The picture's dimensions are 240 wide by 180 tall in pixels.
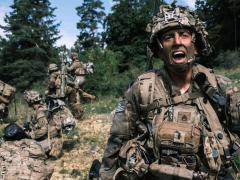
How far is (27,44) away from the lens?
4991 cm

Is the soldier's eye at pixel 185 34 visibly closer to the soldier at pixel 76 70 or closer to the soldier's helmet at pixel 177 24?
the soldier's helmet at pixel 177 24

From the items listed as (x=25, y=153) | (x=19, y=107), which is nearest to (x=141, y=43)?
(x=19, y=107)

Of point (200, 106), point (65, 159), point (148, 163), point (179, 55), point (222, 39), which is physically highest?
point (222, 39)

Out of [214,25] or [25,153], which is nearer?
[25,153]

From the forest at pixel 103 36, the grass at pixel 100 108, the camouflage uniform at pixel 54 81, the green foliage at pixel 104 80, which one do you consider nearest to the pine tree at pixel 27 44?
the forest at pixel 103 36

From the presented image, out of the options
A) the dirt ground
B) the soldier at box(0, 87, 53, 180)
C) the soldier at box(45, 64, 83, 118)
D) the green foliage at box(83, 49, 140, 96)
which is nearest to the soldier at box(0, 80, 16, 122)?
the soldier at box(45, 64, 83, 118)

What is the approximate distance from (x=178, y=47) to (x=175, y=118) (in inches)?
17.8

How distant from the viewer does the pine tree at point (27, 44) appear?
46.8m

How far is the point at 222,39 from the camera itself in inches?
1774

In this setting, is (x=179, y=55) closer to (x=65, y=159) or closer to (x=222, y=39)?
(x=65, y=159)

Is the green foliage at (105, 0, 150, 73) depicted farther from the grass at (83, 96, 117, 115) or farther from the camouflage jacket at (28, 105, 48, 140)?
the camouflage jacket at (28, 105, 48, 140)

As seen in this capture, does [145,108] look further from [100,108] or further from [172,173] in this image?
[100,108]

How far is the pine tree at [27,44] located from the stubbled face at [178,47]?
42971 mm

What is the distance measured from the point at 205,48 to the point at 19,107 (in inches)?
705
